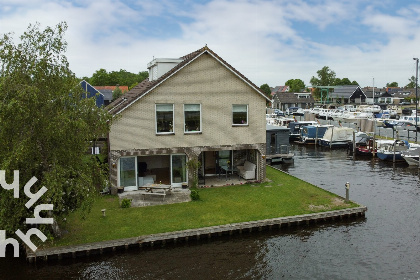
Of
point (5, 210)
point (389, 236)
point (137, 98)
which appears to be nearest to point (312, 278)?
point (389, 236)

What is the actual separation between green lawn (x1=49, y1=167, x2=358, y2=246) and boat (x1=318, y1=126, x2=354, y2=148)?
3193 centimetres

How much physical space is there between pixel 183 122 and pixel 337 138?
37.4 metres

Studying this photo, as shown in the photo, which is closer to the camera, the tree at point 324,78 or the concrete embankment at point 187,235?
the concrete embankment at point 187,235

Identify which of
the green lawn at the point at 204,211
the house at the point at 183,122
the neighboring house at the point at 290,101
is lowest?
the green lawn at the point at 204,211

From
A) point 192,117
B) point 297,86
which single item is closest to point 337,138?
point 192,117

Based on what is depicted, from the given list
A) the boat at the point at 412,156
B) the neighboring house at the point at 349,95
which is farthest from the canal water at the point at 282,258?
the neighboring house at the point at 349,95

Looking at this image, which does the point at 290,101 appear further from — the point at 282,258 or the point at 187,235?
the point at 282,258

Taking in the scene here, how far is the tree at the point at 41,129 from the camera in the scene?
16.2 m

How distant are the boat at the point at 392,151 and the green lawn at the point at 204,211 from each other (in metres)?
21.8

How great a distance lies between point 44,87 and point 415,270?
18070 millimetres

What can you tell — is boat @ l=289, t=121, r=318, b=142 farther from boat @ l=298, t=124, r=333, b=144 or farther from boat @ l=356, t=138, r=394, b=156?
boat @ l=356, t=138, r=394, b=156

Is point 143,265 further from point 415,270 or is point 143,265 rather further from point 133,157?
point 415,270

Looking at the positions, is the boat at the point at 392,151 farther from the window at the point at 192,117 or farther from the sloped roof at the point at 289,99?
the sloped roof at the point at 289,99

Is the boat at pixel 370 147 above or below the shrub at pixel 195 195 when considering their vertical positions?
above
